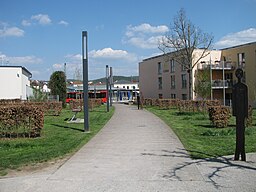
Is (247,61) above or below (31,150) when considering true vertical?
above

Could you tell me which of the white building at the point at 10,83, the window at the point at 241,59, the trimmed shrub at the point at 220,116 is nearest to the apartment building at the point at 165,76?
the window at the point at 241,59

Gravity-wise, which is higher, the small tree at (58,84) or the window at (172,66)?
the window at (172,66)

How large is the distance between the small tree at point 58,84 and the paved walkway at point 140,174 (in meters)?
37.5

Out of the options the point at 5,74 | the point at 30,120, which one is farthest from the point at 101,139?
the point at 5,74

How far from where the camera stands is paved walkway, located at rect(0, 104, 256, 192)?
5875mm

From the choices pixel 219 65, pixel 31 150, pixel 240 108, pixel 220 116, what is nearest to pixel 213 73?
pixel 219 65

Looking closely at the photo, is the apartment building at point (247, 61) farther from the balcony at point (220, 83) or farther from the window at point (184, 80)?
the window at point (184, 80)

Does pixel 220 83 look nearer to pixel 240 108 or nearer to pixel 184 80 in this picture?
pixel 184 80

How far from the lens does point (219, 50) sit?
186ft

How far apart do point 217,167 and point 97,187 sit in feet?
9.13

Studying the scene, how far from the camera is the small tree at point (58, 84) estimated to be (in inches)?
1817

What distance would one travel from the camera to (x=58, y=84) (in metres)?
46.2

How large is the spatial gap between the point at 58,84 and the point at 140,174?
134ft

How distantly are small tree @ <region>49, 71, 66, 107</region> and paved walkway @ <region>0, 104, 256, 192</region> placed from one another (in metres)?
37.5
